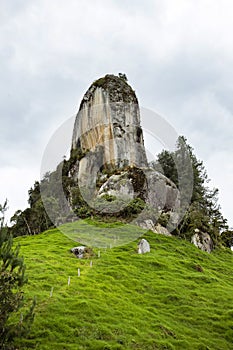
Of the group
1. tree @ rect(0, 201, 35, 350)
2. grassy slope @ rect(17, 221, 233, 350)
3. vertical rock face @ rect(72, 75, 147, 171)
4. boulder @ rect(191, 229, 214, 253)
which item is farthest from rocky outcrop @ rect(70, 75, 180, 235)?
tree @ rect(0, 201, 35, 350)

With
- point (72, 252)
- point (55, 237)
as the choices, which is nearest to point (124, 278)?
point (72, 252)

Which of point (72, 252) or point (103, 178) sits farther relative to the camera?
point (103, 178)

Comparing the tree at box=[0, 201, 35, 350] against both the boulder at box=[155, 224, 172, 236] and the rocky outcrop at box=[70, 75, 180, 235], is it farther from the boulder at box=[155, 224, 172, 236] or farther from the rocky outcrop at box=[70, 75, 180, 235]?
the boulder at box=[155, 224, 172, 236]

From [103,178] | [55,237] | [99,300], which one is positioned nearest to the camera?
[99,300]

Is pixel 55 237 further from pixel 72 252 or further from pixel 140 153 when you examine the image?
pixel 140 153

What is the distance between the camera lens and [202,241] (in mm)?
70938

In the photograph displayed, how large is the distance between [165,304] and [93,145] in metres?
57.0

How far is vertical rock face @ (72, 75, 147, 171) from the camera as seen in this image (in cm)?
A: 8838

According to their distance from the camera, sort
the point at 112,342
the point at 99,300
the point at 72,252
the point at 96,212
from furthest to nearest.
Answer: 1. the point at 96,212
2. the point at 72,252
3. the point at 99,300
4. the point at 112,342

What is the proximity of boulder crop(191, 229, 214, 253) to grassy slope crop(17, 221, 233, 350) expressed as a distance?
1409cm

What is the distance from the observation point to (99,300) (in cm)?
3375

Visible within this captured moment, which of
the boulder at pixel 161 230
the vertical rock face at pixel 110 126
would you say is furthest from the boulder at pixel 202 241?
the vertical rock face at pixel 110 126

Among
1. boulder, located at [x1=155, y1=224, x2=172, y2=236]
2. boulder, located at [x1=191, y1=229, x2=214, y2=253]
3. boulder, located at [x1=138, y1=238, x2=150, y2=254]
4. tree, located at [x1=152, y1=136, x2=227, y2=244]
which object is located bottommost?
boulder, located at [x1=138, y1=238, x2=150, y2=254]

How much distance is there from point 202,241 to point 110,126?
3301cm
